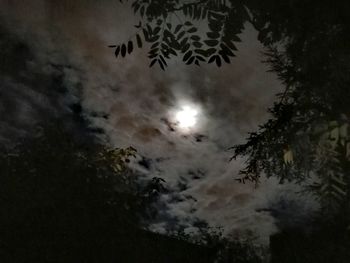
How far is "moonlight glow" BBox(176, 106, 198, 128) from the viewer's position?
147cm

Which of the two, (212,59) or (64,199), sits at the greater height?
(212,59)

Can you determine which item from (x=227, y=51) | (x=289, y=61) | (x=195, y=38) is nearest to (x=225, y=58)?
(x=227, y=51)

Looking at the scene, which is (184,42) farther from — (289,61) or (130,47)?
(289,61)

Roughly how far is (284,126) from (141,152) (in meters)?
0.58

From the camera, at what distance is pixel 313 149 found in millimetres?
1566

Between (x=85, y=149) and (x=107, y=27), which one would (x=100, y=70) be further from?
(x=85, y=149)

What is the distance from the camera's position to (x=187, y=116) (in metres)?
1.48

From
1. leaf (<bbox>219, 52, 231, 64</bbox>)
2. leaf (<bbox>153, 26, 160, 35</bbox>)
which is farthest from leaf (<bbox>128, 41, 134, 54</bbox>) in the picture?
leaf (<bbox>219, 52, 231, 64</bbox>)

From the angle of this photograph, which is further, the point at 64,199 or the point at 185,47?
the point at 185,47

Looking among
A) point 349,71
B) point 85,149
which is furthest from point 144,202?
point 349,71

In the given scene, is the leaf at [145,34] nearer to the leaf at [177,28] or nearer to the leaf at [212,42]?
the leaf at [177,28]

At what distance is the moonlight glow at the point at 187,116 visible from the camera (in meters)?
1.47

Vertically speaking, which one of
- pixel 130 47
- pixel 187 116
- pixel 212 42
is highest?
pixel 212 42

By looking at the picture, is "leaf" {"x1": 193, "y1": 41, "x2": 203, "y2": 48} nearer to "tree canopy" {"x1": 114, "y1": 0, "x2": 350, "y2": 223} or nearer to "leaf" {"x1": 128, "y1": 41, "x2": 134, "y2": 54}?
"tree canopy" {"x1": 114, "y1": 0, "x2": 350, "y2": 223}
